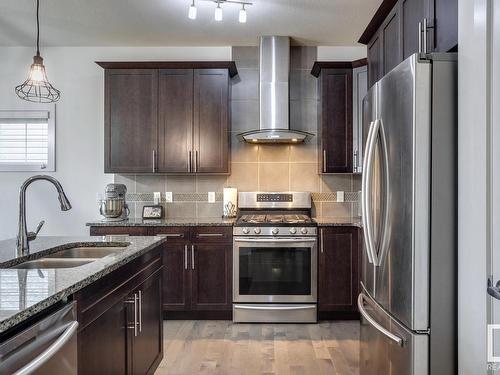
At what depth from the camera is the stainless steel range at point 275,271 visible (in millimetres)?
3336

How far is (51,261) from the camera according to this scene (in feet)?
6.22

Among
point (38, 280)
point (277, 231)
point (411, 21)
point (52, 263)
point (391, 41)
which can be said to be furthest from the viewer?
point (277, 231)

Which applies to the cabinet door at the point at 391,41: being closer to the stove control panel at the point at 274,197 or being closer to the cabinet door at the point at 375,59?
the cabinet door at the point at 375,59

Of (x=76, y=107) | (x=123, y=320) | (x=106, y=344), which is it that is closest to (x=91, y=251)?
(x=123, y=320)

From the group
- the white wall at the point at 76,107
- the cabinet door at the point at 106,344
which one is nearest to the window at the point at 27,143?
the white wall at the point at 76,107

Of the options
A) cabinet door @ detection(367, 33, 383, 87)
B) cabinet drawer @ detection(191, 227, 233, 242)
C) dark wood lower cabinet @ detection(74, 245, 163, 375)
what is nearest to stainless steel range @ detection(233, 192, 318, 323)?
cabinet drawer @ detection(191, 227, 233, 242)

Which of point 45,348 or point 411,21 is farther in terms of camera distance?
point 411,21

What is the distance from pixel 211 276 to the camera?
340 centimetres

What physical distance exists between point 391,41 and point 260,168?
6.43 ft

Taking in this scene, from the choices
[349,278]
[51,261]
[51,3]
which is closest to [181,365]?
[51,261]

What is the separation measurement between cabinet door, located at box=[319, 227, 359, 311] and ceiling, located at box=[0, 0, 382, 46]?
192 centimetres

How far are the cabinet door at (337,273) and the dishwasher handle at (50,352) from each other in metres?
2.50

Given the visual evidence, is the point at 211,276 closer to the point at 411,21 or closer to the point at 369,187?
the point at 369,187

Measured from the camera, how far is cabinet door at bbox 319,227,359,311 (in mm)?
3385
